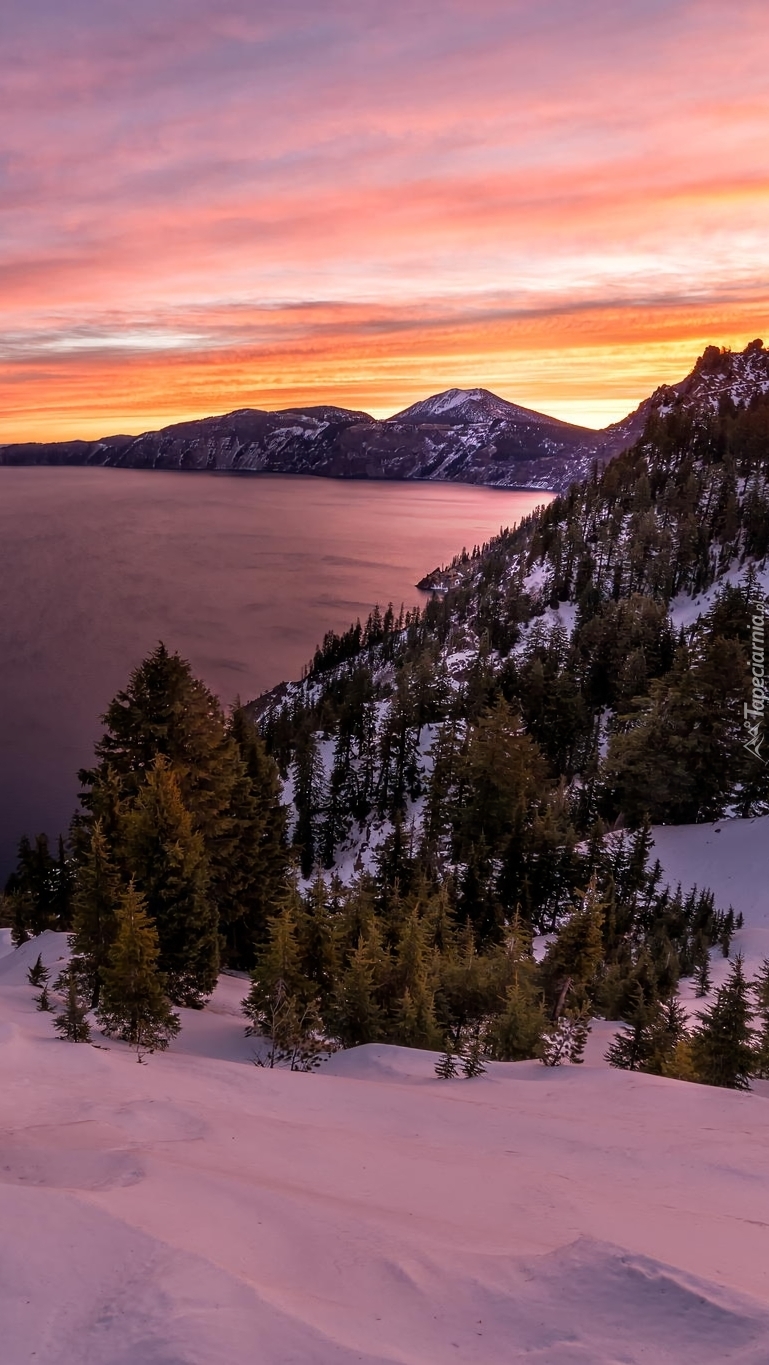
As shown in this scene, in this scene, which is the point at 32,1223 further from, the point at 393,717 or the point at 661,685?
the point at 393,717

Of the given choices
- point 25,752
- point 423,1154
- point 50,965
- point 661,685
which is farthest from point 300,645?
point 423,1154

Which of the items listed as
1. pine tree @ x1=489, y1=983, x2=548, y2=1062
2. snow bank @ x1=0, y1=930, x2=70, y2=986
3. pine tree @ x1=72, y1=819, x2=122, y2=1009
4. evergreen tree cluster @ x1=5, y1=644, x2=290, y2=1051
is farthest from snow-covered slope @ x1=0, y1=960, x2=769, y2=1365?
snow bank @ x1=0, y1=930, x2=70, y2=986

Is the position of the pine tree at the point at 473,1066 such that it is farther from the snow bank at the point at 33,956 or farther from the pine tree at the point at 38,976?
the pine tree at the point at 38,976

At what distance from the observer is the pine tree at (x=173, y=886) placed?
22516mm

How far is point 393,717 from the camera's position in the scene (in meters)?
83.8

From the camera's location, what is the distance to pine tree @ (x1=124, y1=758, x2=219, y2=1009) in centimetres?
2252

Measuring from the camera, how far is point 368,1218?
8.51 m

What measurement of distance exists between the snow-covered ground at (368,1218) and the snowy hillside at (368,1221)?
0.03m

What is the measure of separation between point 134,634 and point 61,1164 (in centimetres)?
13974

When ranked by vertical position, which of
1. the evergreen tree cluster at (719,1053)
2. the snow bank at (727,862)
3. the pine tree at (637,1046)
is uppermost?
the evergreen tree cluster at (719,1053)

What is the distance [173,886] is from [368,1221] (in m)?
15.7

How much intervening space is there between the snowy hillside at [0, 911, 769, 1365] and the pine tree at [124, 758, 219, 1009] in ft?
23.8

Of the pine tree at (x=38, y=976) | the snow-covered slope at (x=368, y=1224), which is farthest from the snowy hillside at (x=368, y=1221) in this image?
the pine tree at (x=38, y=976)

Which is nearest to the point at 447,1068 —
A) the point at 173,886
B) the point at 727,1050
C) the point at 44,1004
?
the point at 727,1050
